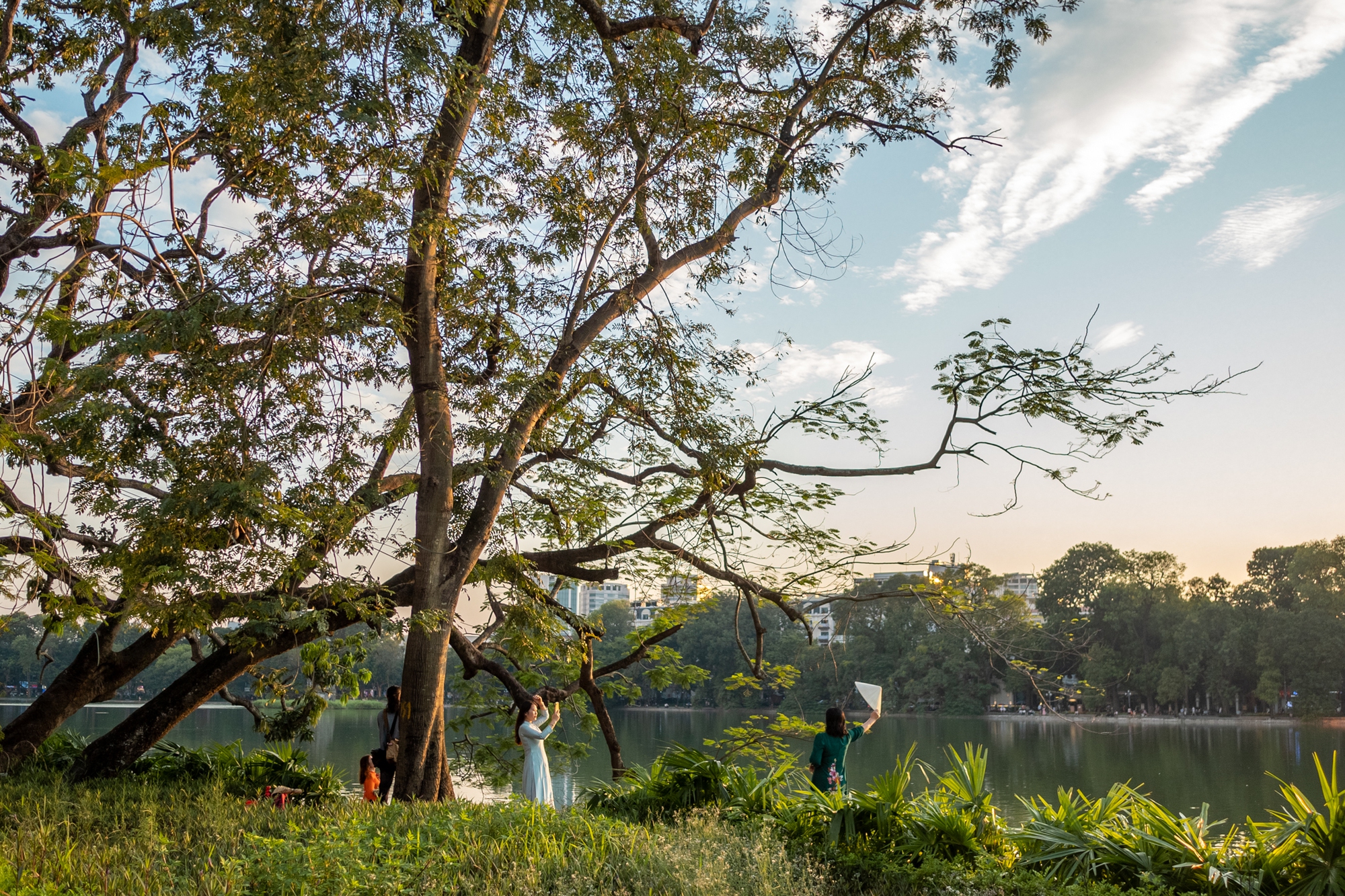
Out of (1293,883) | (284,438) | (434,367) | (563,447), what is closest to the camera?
(1293,883)

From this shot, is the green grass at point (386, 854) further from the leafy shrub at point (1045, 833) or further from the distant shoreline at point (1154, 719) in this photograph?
the distant shoreline at point (1154, 719)

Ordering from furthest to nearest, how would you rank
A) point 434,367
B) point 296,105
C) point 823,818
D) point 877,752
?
point 877,752
point 434,367
point 823,818
point 296,105

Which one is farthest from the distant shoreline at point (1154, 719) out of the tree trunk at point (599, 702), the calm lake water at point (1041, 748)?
the tree trunk at point (599, 702)

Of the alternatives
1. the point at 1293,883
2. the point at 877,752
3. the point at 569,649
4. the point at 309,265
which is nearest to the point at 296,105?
the point at 309,265

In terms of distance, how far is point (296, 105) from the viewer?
6.34 m

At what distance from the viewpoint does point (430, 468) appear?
8.36m

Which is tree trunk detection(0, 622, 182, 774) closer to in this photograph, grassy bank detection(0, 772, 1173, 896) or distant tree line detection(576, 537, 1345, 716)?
grassy bank detection(0, 772, 1173, 896)

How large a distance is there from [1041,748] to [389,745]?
35.7 meters

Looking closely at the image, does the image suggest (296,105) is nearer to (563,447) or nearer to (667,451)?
(563,447)

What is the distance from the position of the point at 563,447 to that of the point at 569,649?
2078 mm

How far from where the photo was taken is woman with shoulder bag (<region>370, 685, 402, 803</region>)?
361 inches

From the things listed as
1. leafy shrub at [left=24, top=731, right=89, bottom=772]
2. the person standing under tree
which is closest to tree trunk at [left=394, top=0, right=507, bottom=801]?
the person standing under tree

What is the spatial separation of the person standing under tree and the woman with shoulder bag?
385 cm

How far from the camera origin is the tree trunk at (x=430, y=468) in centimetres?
799
